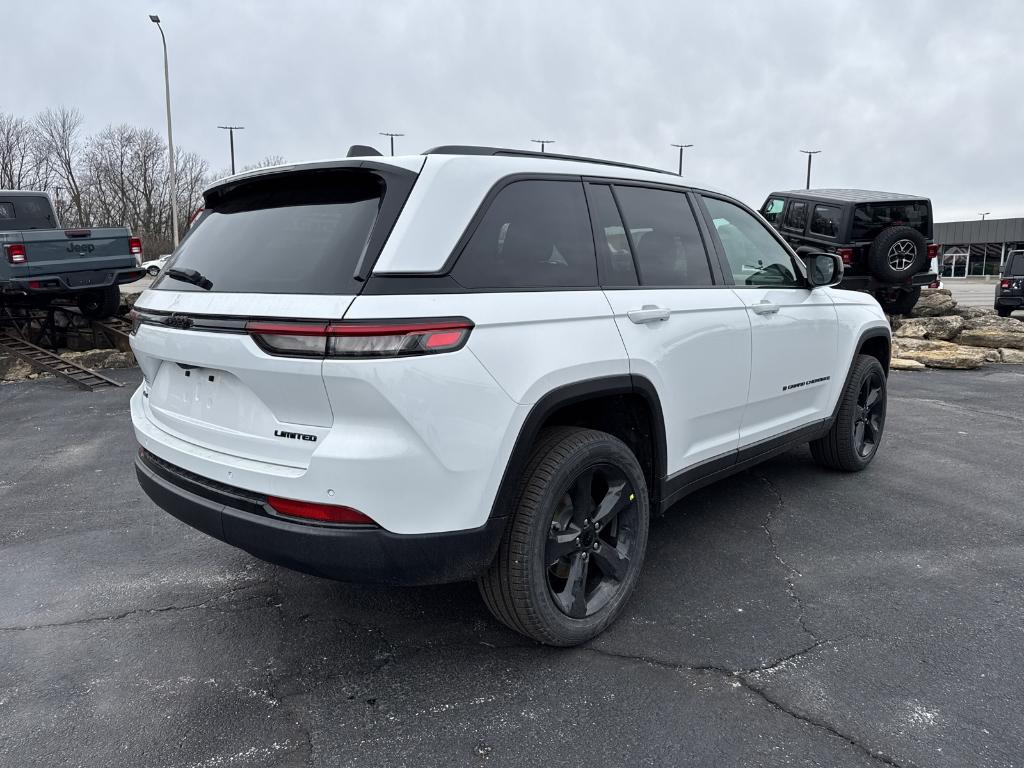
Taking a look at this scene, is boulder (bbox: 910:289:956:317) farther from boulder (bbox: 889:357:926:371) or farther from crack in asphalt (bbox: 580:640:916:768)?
crack in asphalt (bbox: 580:640:916:768)

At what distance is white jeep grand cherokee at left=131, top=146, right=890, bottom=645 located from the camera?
7.11ft

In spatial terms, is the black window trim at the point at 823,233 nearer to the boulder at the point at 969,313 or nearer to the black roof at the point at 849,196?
the black roof at the point at 849,196

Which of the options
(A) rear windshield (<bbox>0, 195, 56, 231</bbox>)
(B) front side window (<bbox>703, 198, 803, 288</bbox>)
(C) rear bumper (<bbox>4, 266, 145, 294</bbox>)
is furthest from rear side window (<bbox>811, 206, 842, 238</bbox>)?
(A) rear windshield (<bbox>0, 195, 56, 231</bbox>)

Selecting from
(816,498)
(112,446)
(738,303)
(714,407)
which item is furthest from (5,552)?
(816,498)

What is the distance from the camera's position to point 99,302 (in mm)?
10773

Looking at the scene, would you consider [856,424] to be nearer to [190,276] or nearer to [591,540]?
[591,540]

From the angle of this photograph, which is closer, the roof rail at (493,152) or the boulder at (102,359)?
the roof rail at (493,152)

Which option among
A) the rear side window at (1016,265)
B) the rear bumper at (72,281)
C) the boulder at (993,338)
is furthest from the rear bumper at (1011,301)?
the rear bumper at (72,281)

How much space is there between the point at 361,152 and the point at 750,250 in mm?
2181

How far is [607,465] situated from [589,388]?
1.18 ft

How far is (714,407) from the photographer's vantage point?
332 cm

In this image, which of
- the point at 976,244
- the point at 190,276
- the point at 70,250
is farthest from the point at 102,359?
the point at 976,244

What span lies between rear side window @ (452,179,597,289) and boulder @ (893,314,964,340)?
1024 cm

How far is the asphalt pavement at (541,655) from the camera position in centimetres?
225
